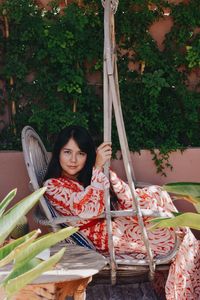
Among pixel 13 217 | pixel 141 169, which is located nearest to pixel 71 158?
pixel 141 169

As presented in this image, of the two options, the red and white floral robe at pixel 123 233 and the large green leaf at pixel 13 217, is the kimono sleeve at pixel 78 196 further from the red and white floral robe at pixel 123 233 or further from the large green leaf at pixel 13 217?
the large green leaf at pixel 13 217

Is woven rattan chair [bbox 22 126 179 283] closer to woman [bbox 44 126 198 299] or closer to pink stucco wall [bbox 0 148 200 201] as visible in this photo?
woman [bbox 44 126 198 299]

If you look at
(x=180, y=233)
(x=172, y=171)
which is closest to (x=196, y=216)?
(x=180, y=233)

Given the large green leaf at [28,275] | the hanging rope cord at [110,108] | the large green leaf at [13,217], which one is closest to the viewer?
the large green leaf at [28,275]

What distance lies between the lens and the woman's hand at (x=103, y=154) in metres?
3.15

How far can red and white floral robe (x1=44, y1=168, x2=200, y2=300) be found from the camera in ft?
10.7

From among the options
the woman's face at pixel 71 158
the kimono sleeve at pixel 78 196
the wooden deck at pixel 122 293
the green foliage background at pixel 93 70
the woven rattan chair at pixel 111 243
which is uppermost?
the green foliage background at pixel 93 70

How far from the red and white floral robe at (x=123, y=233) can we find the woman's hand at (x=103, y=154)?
0.05 metres

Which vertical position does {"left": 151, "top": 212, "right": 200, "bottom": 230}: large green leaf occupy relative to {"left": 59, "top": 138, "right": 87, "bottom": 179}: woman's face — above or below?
below

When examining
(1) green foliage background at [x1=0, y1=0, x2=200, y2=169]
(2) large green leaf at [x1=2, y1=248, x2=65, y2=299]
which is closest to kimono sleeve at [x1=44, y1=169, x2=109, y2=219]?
(1) green foliage background at [x1=0, y1=0, x2=200, y2=169]

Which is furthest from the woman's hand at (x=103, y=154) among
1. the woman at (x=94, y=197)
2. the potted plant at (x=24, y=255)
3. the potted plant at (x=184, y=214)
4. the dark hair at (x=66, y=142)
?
the potted plant at (x=24, y=255)

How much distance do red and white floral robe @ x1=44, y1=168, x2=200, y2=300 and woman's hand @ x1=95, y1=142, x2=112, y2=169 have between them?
5 centimetres

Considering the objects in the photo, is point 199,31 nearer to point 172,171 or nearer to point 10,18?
point 172,171

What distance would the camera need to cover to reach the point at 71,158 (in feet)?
11.7
